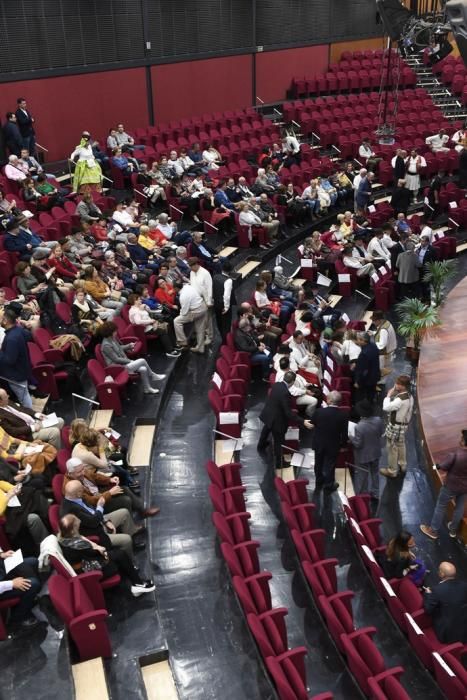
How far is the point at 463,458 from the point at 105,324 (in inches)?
139

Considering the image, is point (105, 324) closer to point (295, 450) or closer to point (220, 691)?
point (295, 450)

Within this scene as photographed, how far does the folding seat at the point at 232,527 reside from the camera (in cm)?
483

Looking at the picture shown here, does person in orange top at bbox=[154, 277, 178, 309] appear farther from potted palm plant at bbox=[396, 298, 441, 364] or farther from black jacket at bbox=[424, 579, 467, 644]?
black jacket at bbox=[424, 579, 467, 644]

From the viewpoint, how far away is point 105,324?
22.1ft

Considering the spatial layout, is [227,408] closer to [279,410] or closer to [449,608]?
[279,410]

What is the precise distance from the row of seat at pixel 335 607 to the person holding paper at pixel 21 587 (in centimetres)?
178

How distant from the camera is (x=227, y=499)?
5.32 meters

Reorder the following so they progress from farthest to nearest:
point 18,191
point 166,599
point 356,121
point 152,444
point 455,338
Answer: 1. point 356,121
2. point 18,191
3. point 455,338
4. point 152,444
5. point 166,599

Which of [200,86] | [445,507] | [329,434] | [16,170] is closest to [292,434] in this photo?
[329,434]

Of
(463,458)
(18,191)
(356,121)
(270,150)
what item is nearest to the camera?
(463,458)

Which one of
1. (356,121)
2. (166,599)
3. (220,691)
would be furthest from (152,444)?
(356,121)

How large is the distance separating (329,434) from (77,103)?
10396 millimetres

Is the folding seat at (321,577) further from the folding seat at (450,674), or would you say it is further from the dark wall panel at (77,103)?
the dark wall panel at (77,103)

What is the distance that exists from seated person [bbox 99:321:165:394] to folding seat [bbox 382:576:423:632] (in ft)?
10.7
